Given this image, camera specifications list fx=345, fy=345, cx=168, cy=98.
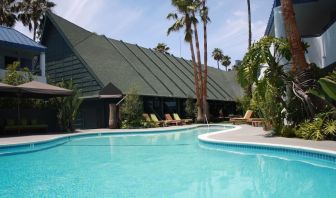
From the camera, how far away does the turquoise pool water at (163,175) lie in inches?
253

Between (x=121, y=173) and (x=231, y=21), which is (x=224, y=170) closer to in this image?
(x=121, y=173)

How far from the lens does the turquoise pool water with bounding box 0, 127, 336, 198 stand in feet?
21.1

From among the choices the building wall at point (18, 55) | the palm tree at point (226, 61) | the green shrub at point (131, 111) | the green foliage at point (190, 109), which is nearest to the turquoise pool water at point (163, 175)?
the green shrub at point (131, 111)

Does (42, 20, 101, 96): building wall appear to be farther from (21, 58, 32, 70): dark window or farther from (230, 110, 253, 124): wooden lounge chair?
(230, 110, 253, 124): wooden lounge chair

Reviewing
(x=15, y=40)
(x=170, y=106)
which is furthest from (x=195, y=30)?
(x=15, y=40)

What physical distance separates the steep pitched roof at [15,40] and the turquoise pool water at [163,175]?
1258 centimetres

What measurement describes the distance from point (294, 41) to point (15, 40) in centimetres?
1809

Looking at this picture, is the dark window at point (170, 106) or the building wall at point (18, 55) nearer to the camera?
the building wall at point (18, 55)

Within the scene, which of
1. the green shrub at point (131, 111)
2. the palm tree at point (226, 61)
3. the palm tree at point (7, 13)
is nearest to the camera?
the green shrub at point (131, 111)

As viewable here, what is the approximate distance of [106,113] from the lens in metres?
24.4

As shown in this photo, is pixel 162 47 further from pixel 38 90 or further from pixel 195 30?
pixel 38 90

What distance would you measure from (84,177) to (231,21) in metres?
15.8

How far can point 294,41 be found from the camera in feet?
41.0

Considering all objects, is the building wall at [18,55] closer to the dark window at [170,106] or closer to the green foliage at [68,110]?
the green foliage at [68,110]
